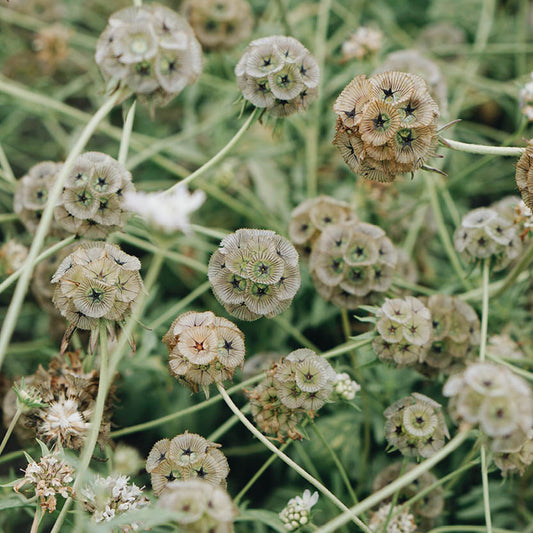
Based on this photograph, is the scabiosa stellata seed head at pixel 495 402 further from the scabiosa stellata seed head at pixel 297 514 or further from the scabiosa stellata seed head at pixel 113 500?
the scabiosa stellata seed head at pixel 113 500

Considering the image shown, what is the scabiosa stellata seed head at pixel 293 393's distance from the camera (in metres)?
1.44

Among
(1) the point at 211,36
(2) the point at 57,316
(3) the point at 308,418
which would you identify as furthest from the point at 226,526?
(1) the point at 211,36

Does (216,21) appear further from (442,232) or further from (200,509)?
(200,509)

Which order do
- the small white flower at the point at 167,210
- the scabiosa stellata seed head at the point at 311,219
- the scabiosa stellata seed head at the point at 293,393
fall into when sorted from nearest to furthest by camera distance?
the small white flower at the point at 167,210 → the scabiosa stellata seed head at the point at 293,393 → the scabiosa stellata seed head at the point at 311,219

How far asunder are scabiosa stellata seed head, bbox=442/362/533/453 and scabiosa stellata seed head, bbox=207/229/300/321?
1.49ft

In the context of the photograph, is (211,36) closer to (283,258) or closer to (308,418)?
(283,258)

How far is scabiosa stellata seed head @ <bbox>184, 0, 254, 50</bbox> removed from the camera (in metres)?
2.24

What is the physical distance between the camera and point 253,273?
4.67 ft

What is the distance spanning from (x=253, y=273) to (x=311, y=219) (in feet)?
1.40

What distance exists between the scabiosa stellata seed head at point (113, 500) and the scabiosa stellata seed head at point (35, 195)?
680 millimetres

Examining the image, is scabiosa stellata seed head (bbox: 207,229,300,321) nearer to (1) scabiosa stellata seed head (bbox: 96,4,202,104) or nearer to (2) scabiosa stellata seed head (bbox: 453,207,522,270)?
(1) scabiosa stellata seed head (bbox: 96,4,202,104)

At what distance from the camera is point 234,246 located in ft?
4.70

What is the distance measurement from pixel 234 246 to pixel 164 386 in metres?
0.89

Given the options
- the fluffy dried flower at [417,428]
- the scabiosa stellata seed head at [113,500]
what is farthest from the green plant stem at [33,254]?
the fluffy dried flower at [417,428]
